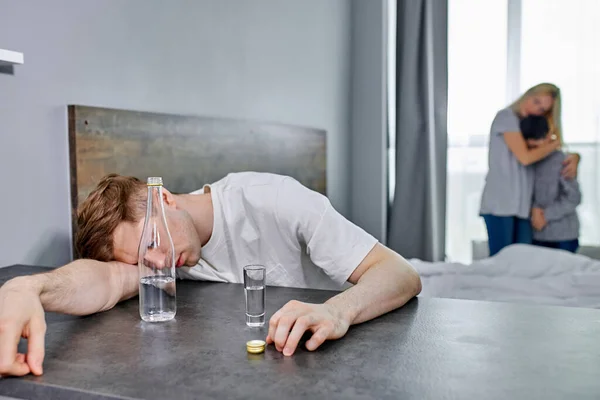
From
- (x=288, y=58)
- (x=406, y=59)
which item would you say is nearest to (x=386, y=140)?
(x=406, y=59)

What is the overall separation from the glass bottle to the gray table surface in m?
0.04

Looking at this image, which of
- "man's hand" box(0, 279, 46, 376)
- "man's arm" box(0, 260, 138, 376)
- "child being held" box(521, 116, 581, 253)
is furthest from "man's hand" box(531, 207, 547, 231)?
"man's hand" box(0, 279, 46, 376)

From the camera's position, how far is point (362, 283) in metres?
1.19

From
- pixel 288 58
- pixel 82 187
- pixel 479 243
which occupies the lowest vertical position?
pixel 479 243

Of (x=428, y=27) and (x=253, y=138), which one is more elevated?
(x=428, y=27)

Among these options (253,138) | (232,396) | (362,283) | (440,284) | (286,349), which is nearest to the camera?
(232,396)

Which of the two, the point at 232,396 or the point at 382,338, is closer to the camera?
the point at 232,396

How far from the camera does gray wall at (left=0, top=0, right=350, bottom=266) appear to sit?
1623 mm

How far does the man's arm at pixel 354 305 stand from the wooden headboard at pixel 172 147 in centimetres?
90

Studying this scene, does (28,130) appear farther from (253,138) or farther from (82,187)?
(253,138)

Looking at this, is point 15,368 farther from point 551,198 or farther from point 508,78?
point 508,78

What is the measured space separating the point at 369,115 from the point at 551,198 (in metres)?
1.33

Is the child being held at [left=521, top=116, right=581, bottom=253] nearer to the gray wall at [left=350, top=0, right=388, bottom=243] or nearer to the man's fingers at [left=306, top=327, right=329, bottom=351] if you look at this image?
the gray wall at [left=350, top=0, right=388, bottom=243]

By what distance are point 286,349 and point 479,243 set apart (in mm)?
3435
